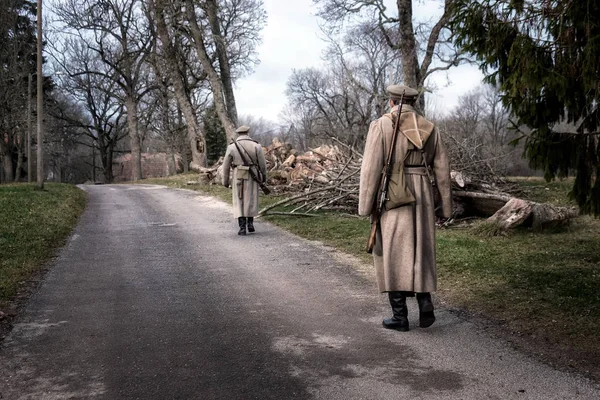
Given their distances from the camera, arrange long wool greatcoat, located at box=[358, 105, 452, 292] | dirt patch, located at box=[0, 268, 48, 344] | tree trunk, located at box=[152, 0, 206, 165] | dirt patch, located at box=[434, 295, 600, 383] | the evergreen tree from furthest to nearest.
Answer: the evergreen tree → tree trunk, located at box=[152, 0, 206, 165] → dirt patch, located at box=[0, 268, 48, 344] → long wool greatcoat, located at box=[358, 105, 452, 292] → dirt patch, located at box=[434, 295, 600, 383]

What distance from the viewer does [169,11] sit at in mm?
24438

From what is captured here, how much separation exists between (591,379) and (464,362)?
77 centimetres

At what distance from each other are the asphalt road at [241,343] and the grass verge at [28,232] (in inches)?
16.8

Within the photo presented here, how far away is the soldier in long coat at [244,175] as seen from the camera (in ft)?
34.0

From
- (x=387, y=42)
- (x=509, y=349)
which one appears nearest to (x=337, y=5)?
(x=387, y=42)

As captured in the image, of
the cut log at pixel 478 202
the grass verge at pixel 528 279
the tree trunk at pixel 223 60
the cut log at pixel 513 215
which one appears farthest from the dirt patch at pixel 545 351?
the tree trunk at pixel 223 60

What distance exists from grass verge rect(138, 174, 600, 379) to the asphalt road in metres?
0.37

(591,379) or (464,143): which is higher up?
(464,143)

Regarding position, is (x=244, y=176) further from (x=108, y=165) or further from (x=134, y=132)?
(x=108, y=165)

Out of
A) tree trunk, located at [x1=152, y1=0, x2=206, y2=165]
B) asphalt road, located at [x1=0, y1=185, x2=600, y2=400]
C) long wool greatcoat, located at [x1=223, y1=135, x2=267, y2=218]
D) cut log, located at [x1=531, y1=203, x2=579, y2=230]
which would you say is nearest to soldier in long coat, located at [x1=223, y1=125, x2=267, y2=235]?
long wool greatcoat, located at [x1=223, y1=135, x2=267, y2=218]

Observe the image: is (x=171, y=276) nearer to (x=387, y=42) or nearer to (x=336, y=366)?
(x=336, y=366)

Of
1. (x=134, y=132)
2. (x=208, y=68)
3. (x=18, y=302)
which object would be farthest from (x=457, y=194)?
(x=134, y=132)

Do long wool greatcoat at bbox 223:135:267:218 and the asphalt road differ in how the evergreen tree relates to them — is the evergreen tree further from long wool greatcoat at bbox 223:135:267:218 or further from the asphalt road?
the asphalt road

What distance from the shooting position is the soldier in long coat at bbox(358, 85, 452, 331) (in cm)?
457
